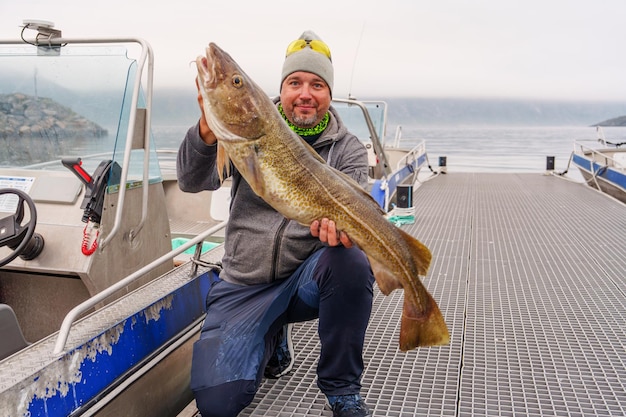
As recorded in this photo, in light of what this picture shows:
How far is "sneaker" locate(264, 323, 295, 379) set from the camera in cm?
313

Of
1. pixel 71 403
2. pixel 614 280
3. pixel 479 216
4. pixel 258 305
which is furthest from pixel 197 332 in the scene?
pixel 479 216

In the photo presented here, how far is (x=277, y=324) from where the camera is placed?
2.81 metres

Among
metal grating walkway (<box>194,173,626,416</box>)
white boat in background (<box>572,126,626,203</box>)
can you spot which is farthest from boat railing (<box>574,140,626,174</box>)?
metal grating walkway (<box>194,173,626,416</box>)

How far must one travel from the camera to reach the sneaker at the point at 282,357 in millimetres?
3133

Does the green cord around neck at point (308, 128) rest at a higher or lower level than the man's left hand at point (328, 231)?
higher

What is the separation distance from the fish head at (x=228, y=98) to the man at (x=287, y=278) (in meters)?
0.33

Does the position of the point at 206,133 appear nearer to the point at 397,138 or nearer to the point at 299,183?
the point at 299,183

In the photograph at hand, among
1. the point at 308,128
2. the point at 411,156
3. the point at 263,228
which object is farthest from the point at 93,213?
the point at 411,156

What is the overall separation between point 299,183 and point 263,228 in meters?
0.65

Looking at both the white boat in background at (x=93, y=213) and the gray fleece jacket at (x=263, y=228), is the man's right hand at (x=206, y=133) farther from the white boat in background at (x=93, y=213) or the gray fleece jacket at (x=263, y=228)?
the white boat in background at (x=93, y=213)

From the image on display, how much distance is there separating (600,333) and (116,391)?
9.74 feet

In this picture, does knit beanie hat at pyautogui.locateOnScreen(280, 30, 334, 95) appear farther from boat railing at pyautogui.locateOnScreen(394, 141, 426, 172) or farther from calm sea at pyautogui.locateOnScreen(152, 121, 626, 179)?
boat railing at pyautogui.locateOnScreen(394, 141, 426, 172)

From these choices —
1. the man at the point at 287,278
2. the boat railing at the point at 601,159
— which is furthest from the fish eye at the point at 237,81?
the boat railing at the point at 601,159

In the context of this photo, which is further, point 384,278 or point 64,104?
point 64,104
